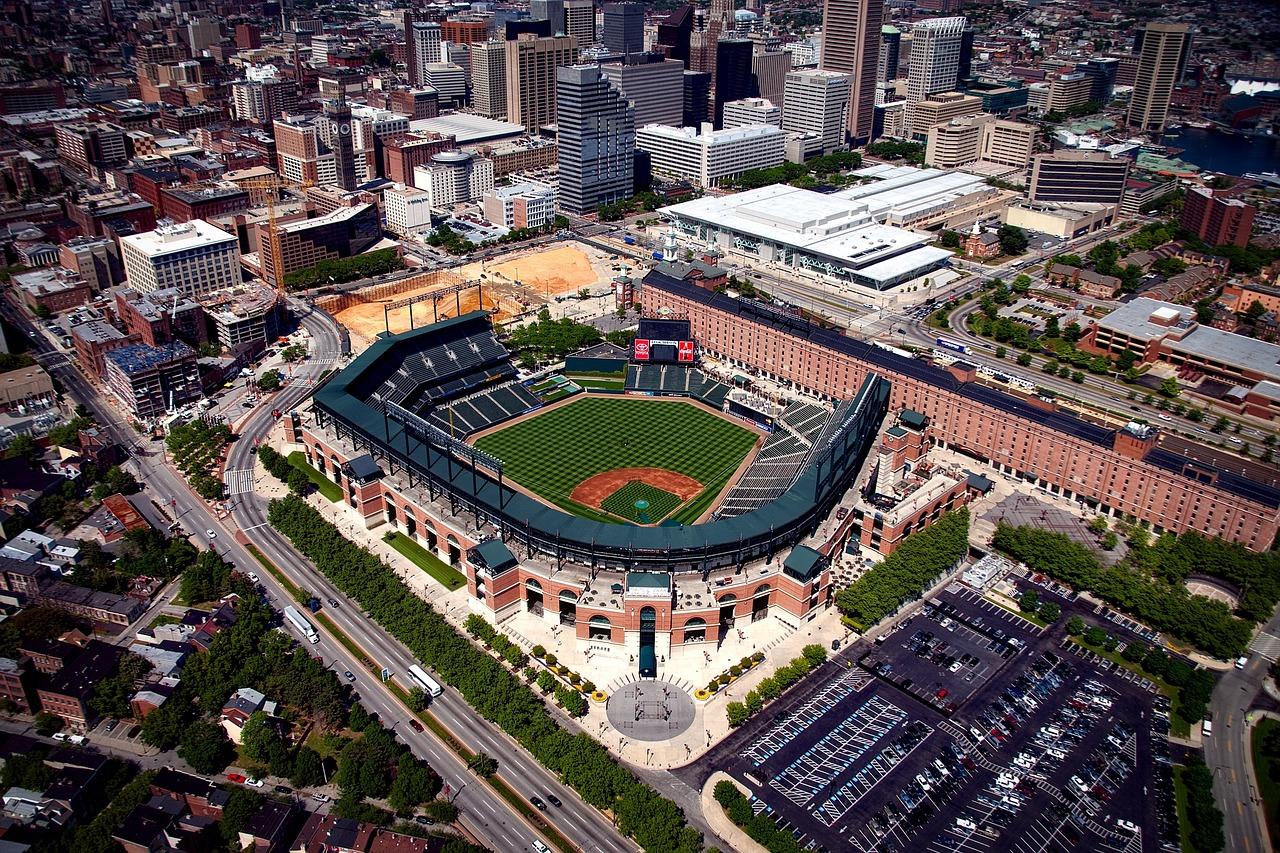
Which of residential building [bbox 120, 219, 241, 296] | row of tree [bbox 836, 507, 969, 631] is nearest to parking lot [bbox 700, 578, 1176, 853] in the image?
row of tree [bbox 836, 507, 969, 631]

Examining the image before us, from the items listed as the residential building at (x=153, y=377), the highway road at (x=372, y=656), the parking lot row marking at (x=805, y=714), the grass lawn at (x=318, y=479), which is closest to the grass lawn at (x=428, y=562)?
the highway road at (x=372, y=656)

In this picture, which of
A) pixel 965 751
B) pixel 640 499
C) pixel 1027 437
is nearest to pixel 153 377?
pixel 640 499

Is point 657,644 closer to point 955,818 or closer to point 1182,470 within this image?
point 955,818

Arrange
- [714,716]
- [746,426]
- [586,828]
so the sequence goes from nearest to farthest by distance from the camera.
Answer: [586,828] < [714,716] < [746,426]

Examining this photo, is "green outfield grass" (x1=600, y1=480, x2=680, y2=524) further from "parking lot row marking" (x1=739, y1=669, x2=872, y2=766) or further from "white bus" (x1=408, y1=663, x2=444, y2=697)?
"white bus" (x1=408, y1=663, x2=444, y2=697)

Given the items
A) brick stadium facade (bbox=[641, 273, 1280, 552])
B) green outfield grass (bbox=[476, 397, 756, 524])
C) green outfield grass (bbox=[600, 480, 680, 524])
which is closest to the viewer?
brick stadium facade (bbox=[641, 273, 1280, 552])

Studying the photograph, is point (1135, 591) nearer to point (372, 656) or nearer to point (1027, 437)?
point (1027, 437)

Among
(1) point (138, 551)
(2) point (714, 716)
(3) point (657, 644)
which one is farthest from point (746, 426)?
(1) point (138, 551)
